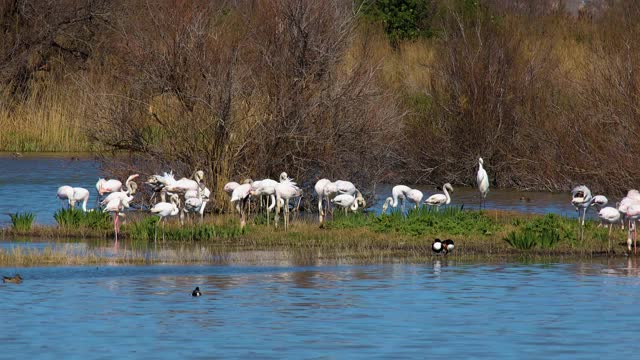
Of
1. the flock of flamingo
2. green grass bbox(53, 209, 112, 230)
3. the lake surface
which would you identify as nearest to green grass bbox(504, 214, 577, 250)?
the flock of flamingo

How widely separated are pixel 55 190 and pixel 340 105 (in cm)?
824

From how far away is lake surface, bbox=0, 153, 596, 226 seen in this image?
28.3m

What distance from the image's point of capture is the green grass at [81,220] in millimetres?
23547

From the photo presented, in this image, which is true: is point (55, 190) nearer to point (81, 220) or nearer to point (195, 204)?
point (81, 220)

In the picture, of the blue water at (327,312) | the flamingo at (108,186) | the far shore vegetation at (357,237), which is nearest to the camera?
the blue water at (327,312)

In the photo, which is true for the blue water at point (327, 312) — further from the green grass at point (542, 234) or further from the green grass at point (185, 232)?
the green grass at point (185, 232)

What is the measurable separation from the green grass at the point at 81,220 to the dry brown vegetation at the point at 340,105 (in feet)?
10.3

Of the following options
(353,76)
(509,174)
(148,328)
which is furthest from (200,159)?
(148,328)

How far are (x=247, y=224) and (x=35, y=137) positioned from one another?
16.4 m

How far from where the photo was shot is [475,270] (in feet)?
64.6

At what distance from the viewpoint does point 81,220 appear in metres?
23.7

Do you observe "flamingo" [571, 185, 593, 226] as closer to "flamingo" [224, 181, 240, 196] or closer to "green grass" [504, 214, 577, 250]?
"green grass" [504, 214, 577, 250]

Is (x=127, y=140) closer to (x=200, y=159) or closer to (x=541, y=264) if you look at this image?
(x=200, y=159)

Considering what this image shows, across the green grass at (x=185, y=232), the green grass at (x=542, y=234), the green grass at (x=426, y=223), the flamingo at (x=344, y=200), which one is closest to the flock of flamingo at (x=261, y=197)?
the flamingo at (x=344, y=200)
